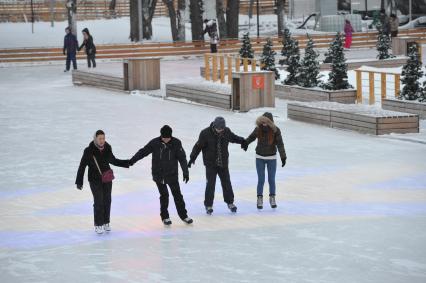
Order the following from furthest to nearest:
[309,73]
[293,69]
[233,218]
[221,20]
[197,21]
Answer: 1. [221,20]
2. [197,21]
3. [293,69]
4. [309,73]
5. [233,218]

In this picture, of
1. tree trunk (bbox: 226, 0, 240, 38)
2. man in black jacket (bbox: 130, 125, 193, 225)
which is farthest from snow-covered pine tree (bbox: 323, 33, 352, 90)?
tree trunk (bbox: 226, 0, 240, 38)

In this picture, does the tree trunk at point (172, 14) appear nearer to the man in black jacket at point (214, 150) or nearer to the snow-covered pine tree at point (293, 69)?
the snow-covered pine tree at point (293, 69)

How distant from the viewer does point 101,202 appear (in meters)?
12.7

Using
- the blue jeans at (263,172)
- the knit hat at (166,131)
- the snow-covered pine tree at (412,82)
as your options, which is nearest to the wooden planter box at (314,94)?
the snow-covered pine tree at (412,82)

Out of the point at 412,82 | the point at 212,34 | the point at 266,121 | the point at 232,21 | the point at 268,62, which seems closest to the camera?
the point at 266,121

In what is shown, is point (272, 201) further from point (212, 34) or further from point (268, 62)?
point (212, 34)

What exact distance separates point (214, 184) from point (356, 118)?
8149mm

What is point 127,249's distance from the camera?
39.2 feet

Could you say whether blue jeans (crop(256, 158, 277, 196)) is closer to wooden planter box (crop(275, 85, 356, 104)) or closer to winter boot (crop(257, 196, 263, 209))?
winter boot (crop(257, 196, 263, 209))

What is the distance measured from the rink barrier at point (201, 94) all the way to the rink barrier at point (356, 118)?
2845 mm

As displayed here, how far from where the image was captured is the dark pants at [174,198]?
42.6 ft

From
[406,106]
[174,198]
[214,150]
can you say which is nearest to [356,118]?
[406,106]

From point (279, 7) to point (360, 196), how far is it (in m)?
42.6

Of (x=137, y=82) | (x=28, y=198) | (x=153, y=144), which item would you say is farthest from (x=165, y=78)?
(x=153, y=144)
